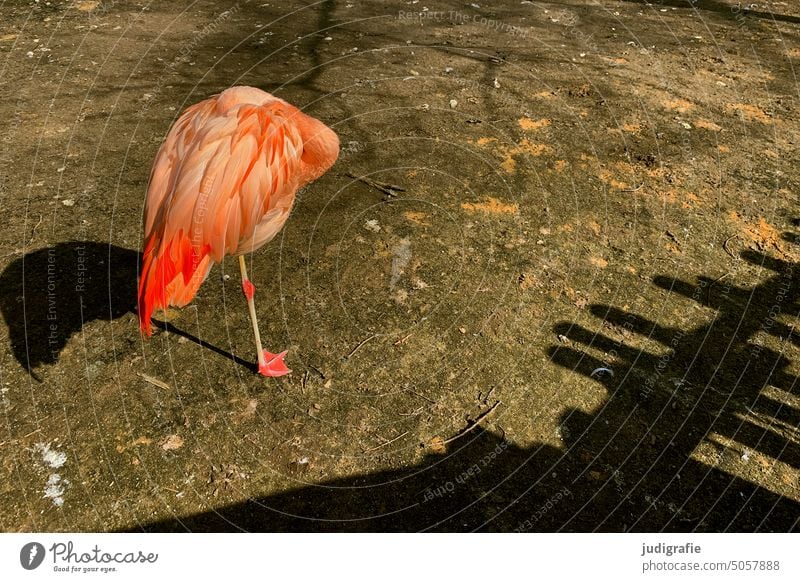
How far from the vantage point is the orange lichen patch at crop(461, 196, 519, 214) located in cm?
462

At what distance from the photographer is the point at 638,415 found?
10.5 ft

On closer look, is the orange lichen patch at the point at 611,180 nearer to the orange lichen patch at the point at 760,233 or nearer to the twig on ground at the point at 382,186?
the orange lichen patch at the point at 760,233

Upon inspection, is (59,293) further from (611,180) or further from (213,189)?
(611,180)

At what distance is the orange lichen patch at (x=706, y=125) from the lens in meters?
5.59

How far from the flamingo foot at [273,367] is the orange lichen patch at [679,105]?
470cm

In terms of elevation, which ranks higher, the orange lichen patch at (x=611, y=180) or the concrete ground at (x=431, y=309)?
the orange lichen patch at (x=611, y=180)

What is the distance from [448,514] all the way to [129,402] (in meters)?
1.81

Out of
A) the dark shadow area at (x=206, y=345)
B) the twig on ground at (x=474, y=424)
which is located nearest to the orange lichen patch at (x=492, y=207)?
the twig on ground at (x=474, y=424)

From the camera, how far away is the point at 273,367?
340cm

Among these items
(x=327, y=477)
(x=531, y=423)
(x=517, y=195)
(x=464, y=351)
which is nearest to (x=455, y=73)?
(x=517, y=195)

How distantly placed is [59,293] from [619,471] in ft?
11.5

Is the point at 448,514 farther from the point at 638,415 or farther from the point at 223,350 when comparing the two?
the point at 223,350

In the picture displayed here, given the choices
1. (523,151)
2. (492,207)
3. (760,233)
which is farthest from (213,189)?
(760,233)

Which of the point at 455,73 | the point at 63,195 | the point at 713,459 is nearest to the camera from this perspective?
the point at 713,459
